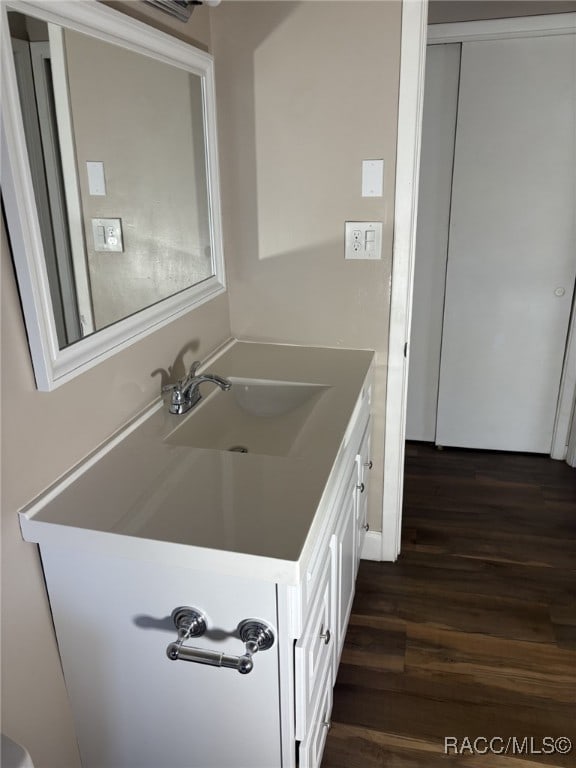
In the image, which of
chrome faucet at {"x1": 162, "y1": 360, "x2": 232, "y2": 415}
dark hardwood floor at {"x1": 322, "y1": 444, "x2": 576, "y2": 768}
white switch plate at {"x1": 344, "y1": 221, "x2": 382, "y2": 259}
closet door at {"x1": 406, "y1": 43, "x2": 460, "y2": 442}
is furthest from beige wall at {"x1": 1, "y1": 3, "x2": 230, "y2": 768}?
closet door at {"x1": 406, "y1": 43, "x2": 460, "y2": 442}

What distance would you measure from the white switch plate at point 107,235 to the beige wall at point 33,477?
0.83 ft

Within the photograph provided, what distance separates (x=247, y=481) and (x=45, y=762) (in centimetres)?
72

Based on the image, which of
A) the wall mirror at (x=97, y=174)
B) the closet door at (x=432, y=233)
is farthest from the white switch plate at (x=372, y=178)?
the closet door at (x=432, y=233)

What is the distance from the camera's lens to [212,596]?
3.51 ft

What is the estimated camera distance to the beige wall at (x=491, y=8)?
7.86 ft

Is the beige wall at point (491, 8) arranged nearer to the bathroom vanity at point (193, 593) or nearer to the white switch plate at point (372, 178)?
the white switch plate at point (372, 178)

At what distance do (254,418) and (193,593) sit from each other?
2.41ft

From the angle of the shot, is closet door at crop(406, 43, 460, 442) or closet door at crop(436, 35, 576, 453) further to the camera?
closet door at crop(406, 43, 460, 442)

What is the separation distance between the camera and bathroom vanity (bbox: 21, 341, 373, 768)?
105 centimetres

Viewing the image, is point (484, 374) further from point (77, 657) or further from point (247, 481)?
point (77, 657)

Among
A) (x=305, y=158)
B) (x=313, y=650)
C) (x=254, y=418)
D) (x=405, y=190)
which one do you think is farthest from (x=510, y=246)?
(x=313, y=650)

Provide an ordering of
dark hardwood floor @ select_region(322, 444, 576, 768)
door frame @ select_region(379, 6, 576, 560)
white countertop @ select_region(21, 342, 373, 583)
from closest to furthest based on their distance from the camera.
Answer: white countertop @ select_region(21, 342, 373, 583)
dark hardwood floor @ select_region(322, 444, 576, 768)
door frame @ select_region(379, 6, 576, 560)

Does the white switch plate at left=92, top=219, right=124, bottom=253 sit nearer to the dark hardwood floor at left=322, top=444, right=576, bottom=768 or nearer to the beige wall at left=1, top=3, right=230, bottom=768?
the beige wall at left=1, top=3, right=230, bottom=768

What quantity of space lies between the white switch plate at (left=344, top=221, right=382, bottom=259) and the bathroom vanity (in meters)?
0.76
